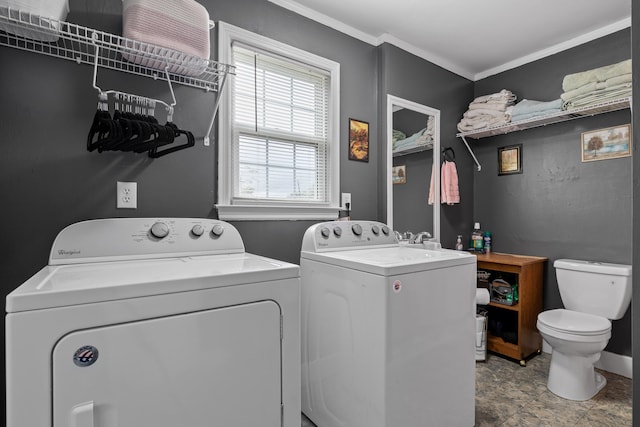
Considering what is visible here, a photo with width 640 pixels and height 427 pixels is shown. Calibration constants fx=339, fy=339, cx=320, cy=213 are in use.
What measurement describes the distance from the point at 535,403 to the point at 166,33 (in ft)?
9.24

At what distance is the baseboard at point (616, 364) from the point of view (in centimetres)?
239

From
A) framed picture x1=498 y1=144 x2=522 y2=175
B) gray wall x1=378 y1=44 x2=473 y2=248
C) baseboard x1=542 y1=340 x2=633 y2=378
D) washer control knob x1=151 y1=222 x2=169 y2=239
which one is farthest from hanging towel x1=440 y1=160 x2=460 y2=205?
washer control knob x1=151 y1=222 x2=169 y2=239

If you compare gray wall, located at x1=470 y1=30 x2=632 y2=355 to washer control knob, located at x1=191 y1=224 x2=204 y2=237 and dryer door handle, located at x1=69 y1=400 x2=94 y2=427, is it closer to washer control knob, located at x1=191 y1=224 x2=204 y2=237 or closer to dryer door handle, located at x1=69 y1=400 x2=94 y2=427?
washer control knob, located at x1=191 y1=224 x2=204 y2=237

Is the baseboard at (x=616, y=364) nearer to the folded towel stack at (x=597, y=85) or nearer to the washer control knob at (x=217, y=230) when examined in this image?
the folded towel stack at (x=597, y=85)

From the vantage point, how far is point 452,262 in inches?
64.2

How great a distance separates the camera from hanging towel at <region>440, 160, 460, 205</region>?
299 centimetres

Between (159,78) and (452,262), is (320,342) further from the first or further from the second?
(159,78)

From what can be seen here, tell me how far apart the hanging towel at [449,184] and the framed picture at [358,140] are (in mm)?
925

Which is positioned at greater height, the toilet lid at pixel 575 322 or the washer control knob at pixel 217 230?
the washer control knob at pixel 217 230

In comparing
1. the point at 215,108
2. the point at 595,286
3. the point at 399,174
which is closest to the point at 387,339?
the point at 215,108

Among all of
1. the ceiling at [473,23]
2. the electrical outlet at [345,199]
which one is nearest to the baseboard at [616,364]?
the electrical outlet at [345,199]

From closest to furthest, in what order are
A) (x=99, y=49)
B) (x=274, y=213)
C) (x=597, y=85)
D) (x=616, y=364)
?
(x=99, y=49)
(x=274, y=213)
(x=597, y=85)
(x=616, y=364)

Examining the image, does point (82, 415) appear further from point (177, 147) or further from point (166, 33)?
point (166, 33)

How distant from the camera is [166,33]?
4.77 ft
